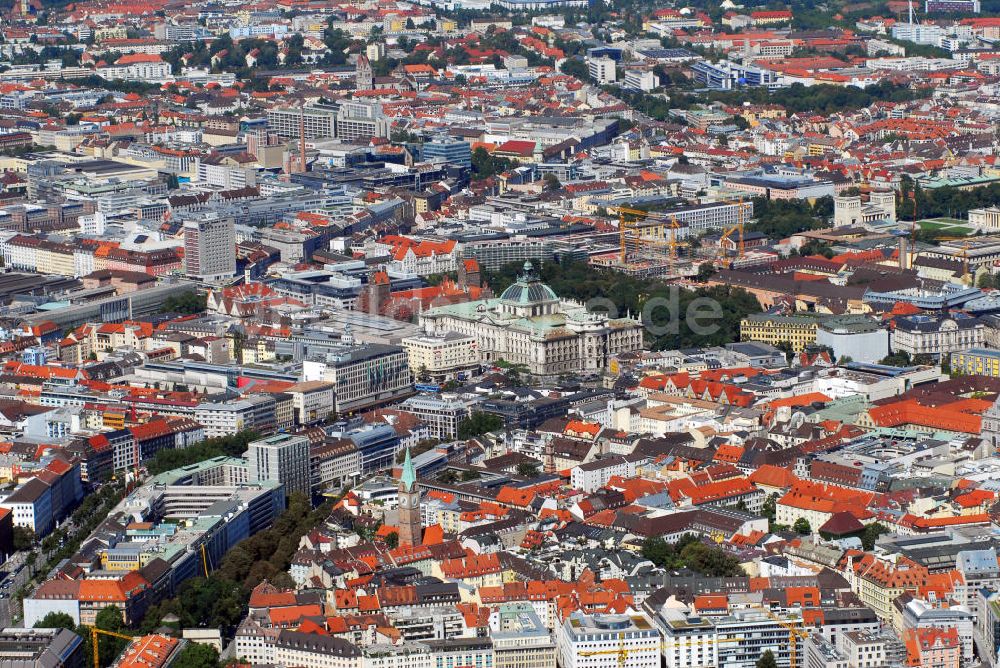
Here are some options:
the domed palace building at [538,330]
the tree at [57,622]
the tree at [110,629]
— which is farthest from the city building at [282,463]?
the domed palace building at [538,330]

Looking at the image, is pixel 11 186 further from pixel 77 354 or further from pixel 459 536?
pixel 459 536

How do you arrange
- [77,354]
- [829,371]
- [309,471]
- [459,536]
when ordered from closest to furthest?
[459,536], [309,471], [829,371], [77,354]

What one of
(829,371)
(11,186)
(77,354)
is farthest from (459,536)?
(11,186)

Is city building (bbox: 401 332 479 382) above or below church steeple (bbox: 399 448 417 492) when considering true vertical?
below

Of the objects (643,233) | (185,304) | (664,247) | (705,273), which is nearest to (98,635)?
(185,304)

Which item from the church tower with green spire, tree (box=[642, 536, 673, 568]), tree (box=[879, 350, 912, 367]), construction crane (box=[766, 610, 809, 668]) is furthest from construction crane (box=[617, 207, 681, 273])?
construction crane (box=[766, 610, 809, 668])

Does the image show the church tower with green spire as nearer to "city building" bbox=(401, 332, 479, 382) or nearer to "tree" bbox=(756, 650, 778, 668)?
"tree" bbox=(756, 650, 778, 668)

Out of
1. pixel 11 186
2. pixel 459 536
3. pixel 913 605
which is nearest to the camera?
pixel 913 605
